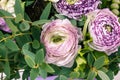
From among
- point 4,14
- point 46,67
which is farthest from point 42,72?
point 4,14

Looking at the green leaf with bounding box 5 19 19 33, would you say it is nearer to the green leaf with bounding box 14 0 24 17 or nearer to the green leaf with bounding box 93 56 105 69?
the green leaf with bounding box 14 0 24 17

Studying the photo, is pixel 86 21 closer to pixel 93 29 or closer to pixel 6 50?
pixel 93 29

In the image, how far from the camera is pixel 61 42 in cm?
48

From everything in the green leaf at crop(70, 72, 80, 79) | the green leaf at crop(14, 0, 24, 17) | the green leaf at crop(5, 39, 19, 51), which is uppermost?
the green leaf at crop(14, 0, 24, 17)

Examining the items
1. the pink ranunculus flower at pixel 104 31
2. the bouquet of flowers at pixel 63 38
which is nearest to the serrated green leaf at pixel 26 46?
the bouquet of flowers at pixel 63 38

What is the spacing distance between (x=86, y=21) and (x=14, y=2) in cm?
13

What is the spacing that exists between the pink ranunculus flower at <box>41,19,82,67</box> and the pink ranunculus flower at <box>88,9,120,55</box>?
0.03 meters

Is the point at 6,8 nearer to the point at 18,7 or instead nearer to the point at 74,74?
the point at 18,7

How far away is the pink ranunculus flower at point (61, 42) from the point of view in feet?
1.54

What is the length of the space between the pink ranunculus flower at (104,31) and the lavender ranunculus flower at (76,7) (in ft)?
0.05

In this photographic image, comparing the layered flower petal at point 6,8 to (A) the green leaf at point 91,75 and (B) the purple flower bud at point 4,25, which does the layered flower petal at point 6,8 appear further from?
(A) the green leaf at point 91,75

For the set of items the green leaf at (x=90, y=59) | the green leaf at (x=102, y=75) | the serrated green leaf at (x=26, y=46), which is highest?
the serrated green leaf at (x=26, y=46)

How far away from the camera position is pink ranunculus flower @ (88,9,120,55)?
473mm

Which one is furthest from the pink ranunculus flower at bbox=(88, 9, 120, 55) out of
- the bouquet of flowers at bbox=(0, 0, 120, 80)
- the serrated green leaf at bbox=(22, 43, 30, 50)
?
the serrated green leaf at bbox=(22, 43, 30, 50)
